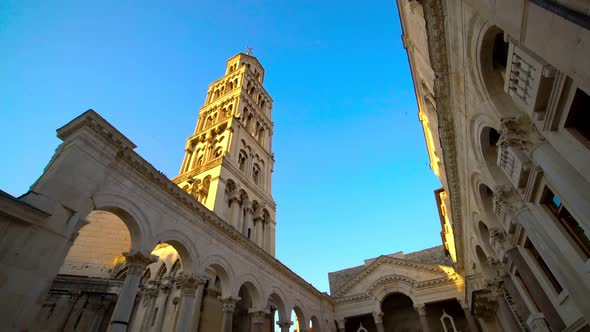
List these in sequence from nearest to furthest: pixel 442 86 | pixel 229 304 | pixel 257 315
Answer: pixel 442 86 < pixel 229 304 < pixel 257 315

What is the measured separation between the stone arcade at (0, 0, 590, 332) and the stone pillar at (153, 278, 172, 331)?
0.08 meters

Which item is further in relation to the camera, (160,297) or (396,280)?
(396,280)

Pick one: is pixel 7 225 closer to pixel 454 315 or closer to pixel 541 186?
pixel 541 186

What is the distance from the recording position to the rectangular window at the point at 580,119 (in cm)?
474

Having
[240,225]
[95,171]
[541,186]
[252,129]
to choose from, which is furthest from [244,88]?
[541,186]

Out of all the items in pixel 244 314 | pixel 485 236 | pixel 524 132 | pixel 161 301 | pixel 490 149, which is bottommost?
pixel 524 132

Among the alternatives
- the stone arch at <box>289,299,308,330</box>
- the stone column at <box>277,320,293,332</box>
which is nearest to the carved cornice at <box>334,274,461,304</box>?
the stone arch at <box>289,299,308,330</box>

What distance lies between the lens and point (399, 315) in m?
26.3

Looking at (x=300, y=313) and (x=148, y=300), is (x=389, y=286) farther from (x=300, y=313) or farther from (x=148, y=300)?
(x=148, y=300)

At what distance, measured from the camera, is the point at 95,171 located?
31.8 feet

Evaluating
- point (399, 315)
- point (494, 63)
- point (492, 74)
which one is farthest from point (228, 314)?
point (399, 315)

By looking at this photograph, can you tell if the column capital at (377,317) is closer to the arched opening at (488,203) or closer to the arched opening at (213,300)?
the arched opening at (213,300)

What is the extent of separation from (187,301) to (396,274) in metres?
17.0

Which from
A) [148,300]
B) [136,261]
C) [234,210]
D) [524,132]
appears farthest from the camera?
[234,210]
